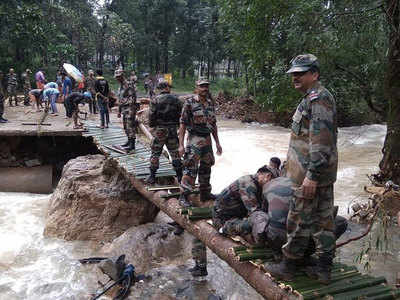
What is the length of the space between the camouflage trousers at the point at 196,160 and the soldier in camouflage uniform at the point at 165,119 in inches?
33.7

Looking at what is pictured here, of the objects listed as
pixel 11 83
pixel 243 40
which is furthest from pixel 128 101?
pixel 11 83

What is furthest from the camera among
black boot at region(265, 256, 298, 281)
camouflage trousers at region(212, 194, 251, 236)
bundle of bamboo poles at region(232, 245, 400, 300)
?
camouflage trousers at region(212, 194, 251, 236)

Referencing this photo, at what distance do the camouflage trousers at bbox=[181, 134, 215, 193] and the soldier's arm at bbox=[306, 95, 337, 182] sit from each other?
232cm

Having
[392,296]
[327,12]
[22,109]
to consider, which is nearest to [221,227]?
→ [392,296]

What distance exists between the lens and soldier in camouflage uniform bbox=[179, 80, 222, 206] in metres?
5.12

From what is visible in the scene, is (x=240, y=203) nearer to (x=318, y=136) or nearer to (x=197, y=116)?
(x=197, y=116)

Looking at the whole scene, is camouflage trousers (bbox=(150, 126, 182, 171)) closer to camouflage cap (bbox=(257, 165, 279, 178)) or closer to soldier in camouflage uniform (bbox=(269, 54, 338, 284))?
camouflage cap (bbox=(257, 165, 279, 178))

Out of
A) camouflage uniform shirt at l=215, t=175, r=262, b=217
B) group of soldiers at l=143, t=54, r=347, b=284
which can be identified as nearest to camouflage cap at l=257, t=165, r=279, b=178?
group of soldiers at l=143, t=54, r=347, b=284

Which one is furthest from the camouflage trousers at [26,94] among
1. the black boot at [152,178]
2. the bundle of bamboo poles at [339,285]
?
the bundle of bamboo poles at [339,285]

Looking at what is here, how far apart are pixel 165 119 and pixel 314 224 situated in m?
3.30

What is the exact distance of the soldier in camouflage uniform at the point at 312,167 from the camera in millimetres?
3029

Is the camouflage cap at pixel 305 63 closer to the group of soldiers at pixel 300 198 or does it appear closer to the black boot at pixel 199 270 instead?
the group of soldiers at pixel 300 198

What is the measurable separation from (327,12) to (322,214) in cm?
678

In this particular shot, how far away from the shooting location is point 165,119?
601 cm
